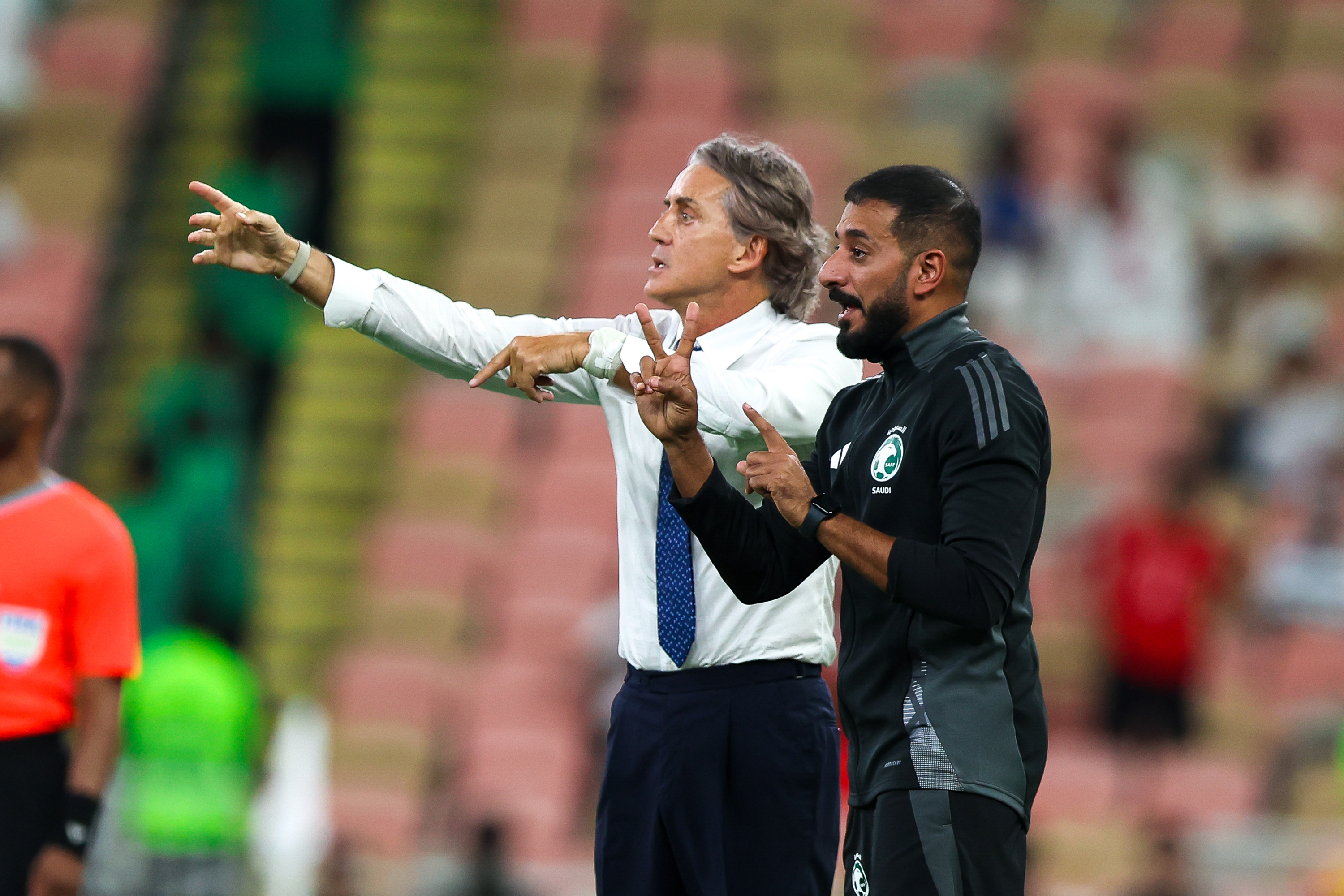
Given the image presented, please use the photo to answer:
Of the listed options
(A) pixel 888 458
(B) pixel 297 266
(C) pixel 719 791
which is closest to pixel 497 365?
(B) pixel 297 266

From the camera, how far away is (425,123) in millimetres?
12367

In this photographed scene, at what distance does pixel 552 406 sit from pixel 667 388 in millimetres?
7141

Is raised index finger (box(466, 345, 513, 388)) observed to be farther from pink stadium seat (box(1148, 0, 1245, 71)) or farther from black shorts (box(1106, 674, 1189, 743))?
pink stadium seat (box(1148, 0, 1245, 71))

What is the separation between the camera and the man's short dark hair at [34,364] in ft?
14.0

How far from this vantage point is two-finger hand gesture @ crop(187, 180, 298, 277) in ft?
11.4

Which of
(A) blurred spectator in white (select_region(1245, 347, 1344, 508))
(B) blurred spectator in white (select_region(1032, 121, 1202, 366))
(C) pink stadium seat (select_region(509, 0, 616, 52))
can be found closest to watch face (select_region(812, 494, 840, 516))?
(A) blurred spectator in white (select_region(1245, 347, 1344, 508))

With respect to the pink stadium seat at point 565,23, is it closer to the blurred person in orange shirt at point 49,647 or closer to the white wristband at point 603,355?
the blurred person in orange shirt at point 49,647

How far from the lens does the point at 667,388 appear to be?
316cm

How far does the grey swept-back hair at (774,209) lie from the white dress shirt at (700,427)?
126 millimetres

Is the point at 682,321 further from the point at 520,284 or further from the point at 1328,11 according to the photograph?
the point at 1328,11

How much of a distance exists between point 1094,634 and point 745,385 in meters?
5.34

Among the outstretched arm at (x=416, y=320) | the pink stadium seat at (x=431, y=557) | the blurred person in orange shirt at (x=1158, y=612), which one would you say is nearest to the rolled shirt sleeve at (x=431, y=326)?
the outstretched arm at (x=416, y=320)

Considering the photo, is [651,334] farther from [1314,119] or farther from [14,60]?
[14,60]

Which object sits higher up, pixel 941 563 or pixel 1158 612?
pixel 941 563
